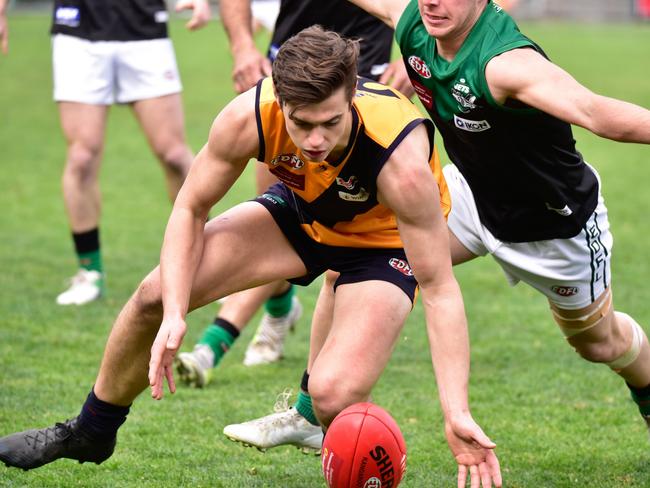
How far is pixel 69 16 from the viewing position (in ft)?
25.4

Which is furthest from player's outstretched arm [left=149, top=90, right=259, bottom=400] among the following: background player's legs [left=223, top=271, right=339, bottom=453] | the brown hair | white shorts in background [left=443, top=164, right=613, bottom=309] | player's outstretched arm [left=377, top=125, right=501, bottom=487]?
white shorts in background [left=443, top=164, right=613, bottom=309]

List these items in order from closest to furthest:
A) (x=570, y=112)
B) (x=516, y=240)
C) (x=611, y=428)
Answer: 1. (x=570, y=112)
2. (x=516, y=240)
3. (x=611, y=428)

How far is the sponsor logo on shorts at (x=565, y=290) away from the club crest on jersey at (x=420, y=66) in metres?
1.12

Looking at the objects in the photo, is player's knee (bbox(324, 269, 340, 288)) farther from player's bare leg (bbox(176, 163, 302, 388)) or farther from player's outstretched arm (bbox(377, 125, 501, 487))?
player's bare leg (bbox(176, 163, 302, 388))

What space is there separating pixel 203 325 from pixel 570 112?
4048 mm

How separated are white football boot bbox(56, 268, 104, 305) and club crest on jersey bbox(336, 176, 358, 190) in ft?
12.7

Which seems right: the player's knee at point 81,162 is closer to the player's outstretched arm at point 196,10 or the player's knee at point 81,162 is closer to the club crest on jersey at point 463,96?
the player's outstretched arm at point 196,10

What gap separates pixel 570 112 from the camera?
147 inches

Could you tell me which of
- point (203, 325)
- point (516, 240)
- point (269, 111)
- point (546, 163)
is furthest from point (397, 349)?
point (269, 111)

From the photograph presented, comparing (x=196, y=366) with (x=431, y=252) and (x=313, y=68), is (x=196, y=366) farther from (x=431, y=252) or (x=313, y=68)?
(x=313, y=68)

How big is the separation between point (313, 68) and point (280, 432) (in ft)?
5.59

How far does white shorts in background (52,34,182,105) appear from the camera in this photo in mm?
7641

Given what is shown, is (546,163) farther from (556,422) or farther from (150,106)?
(150,106)

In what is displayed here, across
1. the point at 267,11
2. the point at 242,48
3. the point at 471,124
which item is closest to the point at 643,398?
the point at 471,124
